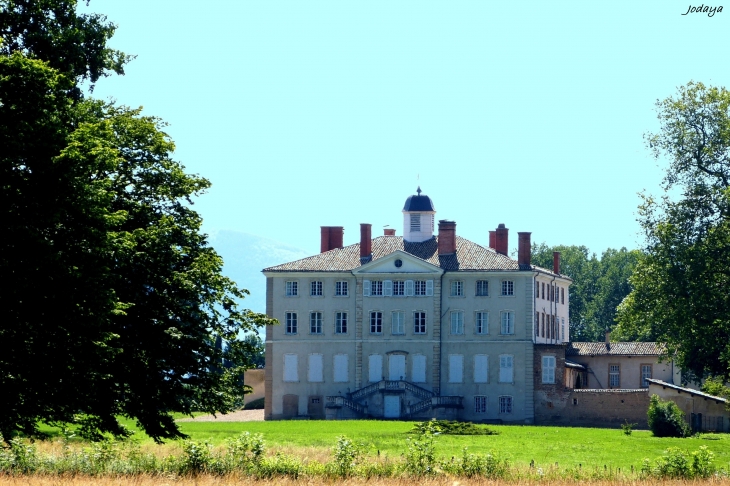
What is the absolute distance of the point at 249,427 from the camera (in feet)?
202

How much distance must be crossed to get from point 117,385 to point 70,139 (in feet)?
28.0

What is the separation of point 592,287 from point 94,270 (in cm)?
9541

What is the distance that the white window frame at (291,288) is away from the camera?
76.8 m

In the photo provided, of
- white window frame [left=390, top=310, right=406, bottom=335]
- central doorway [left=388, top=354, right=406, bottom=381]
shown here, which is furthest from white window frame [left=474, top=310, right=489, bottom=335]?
central doorway [left=388, top=354, right=406, bottom=381]

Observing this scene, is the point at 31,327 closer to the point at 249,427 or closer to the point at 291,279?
the point at 249,427

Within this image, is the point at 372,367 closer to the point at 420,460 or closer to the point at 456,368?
the point at 456,368

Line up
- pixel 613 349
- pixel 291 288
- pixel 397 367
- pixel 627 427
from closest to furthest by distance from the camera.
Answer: pixel 627 427
pixel 397 367
pixel 291 288
pixel 613 349

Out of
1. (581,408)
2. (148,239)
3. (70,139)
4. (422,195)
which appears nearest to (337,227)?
(422,195)

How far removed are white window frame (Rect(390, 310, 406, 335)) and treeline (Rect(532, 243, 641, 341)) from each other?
37.2 metres

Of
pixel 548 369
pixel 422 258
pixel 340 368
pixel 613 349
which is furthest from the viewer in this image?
pixel 613 349

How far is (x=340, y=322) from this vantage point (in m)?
76.6

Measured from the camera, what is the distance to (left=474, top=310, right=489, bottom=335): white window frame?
75688 millimetres

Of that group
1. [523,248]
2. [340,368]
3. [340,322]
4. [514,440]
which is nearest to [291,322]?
[340,322]

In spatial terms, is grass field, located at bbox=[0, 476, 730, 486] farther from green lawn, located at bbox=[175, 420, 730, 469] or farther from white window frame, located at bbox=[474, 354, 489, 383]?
white window frame, located at bbox=[474, 354, 489, 383]
